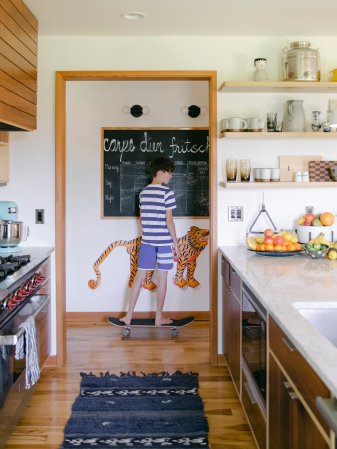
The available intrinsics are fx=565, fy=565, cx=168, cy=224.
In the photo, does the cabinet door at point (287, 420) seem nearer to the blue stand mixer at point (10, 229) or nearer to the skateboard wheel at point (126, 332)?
the blue stand mixer at point (10, 229)

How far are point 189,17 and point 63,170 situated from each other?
135 centimetres

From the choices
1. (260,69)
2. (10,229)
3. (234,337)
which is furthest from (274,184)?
(10,229)

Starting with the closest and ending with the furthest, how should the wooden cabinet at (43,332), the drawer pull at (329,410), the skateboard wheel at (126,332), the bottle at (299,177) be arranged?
the drawer pull at (329,410)
the wooden cabinet at (43,332)
the bottle at (299,177)
the skateboard wheel at (126,332)

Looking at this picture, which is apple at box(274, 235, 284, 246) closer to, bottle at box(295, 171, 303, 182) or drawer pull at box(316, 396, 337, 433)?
bottle at box(295, 171, 303, 182)

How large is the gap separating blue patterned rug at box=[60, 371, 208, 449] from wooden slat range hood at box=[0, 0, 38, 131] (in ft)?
5.45

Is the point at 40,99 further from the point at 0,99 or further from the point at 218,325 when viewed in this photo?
the point at 218,325

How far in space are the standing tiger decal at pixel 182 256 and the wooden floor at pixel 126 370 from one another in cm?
43

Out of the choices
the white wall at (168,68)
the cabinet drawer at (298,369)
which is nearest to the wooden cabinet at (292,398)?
the cabinet drawer at (298,369)

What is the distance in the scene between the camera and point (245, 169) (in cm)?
379

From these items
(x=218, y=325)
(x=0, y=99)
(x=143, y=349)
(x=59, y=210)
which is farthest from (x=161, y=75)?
(x=143, y=349)

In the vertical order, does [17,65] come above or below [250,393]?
above

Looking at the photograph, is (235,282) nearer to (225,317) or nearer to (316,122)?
(225,317)

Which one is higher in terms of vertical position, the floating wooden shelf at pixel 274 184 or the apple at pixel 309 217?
the floating wooden shelf at pixel 274 184

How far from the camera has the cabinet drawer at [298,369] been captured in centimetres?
151
